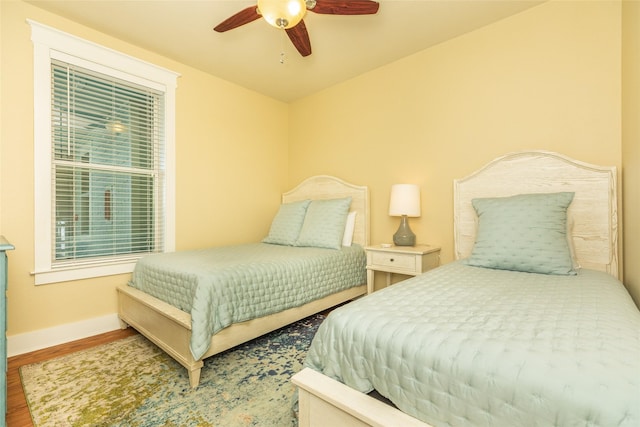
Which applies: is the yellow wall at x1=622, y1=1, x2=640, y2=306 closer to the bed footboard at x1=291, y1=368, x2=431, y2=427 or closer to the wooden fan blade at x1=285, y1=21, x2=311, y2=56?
the bed footboard at x1=291, y1=368, x2=431, y2=427

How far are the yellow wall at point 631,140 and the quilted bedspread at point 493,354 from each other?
514mm

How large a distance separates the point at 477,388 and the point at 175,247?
284 centimetres

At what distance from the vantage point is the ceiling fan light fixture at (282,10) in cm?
158

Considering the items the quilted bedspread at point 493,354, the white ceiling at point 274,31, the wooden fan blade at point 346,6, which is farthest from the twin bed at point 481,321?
the wooden fan blade at point 346,6

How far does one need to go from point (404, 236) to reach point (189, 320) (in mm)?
1833

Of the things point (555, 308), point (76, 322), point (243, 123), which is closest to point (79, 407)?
point (76, 322)

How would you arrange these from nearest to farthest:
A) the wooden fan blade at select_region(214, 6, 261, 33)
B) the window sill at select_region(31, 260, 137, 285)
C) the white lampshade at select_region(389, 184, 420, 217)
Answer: the wooden fan blade at select_region(214, 6, 261, 33)
the window sill at select_region(31, 260, 137, 285)
the white lampshade at select_region(389, 184, 420, 217)

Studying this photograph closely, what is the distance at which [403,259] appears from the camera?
250 cm

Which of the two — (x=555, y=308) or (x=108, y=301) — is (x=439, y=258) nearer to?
(x=555, y=308)

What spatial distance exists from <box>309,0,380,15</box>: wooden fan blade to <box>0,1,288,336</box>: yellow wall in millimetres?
1844

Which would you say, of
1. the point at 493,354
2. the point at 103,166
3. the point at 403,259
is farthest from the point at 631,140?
the point at 103,166

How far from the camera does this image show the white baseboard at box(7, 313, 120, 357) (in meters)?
2.12

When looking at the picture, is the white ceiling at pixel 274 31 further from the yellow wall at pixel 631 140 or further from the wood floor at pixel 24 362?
the wood floor at pixel 24 362

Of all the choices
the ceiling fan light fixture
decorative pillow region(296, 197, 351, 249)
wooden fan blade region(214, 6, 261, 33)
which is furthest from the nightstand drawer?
wooden fan blade region(214, 6, 261, 33)
